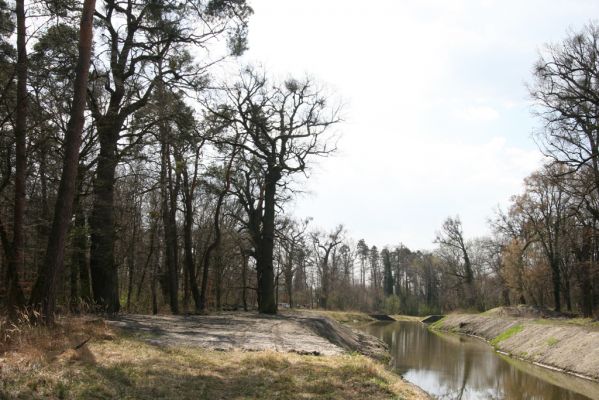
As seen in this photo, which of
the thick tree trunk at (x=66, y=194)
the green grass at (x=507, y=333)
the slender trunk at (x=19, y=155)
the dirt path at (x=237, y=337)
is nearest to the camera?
the thick tree trunk at (x=66, y=194)

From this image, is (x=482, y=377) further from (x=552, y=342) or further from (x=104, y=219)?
(x=104, y=219)

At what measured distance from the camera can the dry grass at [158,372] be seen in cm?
614

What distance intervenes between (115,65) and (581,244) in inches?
1264

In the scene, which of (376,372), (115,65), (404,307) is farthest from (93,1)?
(404,307)

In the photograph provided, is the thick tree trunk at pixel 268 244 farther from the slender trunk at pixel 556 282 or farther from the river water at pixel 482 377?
the slender trunk at pixel 556 282

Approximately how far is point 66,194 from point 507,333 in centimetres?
2743

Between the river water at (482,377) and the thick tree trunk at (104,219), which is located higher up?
the thick tree trunk at (104,219)

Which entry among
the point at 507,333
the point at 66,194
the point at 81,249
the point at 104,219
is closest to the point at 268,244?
the point at 104,219

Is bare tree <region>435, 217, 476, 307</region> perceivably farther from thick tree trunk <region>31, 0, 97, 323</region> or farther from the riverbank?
thick tree trunk <region>31, 0, 97, 323</region>

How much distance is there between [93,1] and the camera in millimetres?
10031

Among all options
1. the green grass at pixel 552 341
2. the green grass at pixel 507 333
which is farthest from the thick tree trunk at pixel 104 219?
the green grass at pixel 507 333

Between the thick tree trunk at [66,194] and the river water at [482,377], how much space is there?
35.9ft

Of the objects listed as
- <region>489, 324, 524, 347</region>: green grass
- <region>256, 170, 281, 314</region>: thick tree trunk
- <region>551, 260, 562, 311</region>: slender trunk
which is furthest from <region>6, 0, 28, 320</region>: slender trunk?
<region>551, 260, 562, 311</region>: slender trunk

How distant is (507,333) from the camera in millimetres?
29625
